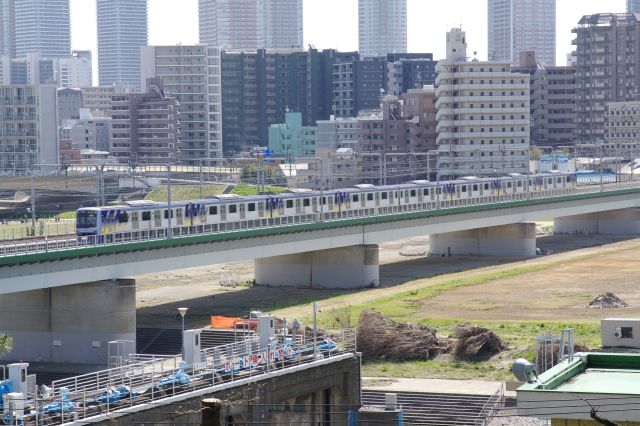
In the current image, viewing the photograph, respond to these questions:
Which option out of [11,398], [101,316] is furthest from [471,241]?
[11,398]

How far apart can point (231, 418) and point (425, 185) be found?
5189cm

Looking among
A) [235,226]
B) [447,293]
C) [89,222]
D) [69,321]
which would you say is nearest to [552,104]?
[447,293]

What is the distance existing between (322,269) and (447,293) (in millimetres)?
6791

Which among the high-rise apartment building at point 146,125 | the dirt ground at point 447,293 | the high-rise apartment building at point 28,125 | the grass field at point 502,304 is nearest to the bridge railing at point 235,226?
the dirt ground at point 447,293

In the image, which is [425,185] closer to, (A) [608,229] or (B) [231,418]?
(A) [608,229]

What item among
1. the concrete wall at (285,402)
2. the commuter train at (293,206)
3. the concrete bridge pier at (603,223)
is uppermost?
the commuter train at (293,206)

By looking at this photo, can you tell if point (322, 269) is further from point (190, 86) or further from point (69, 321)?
point (190, 86)

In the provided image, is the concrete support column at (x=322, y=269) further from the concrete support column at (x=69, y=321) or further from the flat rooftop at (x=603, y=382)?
the flat rooftop at (x=603, y=382)

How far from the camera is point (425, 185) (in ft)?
282

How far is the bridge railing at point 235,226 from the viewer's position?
53906 millimetres

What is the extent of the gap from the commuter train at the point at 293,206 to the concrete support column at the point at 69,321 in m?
4.32

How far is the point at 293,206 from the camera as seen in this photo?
72.9m

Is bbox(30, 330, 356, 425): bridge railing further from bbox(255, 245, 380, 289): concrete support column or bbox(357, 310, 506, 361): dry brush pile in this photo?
bbox(255, 245, 380, 289): concrete support column

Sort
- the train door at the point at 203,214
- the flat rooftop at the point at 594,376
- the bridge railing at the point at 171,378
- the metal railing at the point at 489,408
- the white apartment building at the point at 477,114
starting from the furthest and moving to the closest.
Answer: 1. the white apartment building at the point at 477,114
2. the train door at the point at 203,214
3. the metal railing at the point at 489,408
4. the bridge railing at the point at 171,378
5. the flat rooftop at the point at 594,376
